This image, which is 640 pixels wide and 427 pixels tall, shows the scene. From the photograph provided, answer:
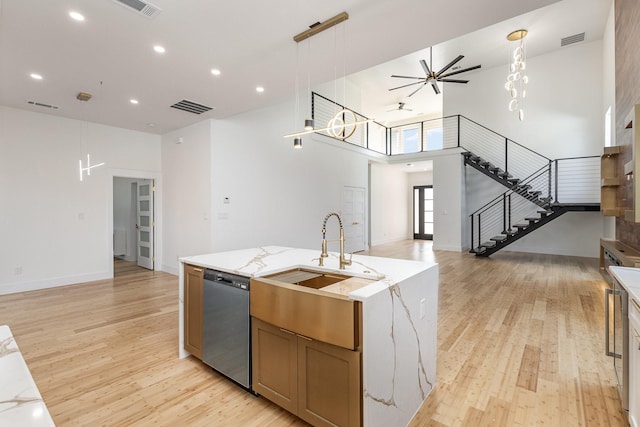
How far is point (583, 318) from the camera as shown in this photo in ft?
12.2

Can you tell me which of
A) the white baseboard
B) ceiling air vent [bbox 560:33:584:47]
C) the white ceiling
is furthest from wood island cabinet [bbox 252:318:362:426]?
ceiling air vent [bbox 560:33:584:47]

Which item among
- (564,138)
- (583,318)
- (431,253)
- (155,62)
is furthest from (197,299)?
(564,138)

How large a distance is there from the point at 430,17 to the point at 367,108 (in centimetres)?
878

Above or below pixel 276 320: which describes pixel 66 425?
below

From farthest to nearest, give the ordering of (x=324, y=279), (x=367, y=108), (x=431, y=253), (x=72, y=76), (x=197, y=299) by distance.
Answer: (x=367, y=108)
(x=431, y=253)
(x=72, y=76)
(x=197, y=299)
(x=324, y=279)

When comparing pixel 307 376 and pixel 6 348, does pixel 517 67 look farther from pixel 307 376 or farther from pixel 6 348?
pixel 6 348

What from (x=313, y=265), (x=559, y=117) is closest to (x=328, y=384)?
(x=313, y=265)

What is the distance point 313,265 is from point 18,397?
6.07 feet

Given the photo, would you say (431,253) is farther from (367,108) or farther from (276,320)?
(276,320)

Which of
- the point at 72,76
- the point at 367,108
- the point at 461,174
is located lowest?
the point at 461,174

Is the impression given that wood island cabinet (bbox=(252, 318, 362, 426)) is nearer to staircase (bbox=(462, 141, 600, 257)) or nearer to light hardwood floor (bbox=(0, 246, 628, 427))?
light hardwood floor (bbox=(0, 246, 628, 427))

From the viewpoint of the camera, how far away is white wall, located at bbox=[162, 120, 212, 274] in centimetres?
559

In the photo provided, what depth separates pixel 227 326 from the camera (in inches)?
93.9

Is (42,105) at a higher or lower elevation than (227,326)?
higher
